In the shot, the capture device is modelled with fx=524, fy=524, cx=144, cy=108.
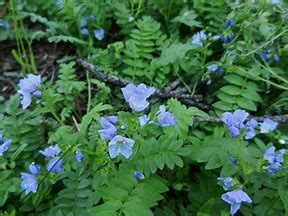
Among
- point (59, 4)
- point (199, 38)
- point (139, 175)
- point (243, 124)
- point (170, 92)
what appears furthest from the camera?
point (59, 4)

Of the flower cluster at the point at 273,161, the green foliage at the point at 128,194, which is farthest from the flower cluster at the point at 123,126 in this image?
the flower cluster at the point at 273,161

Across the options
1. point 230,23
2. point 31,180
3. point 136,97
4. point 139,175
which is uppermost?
point 136,97

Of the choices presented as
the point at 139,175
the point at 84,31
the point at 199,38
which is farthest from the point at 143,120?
the point at 84,31

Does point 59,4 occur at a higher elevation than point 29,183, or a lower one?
higher

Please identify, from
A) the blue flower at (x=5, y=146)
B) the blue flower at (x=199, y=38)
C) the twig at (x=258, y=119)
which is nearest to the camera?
the blue flower at (x=5, y=146)

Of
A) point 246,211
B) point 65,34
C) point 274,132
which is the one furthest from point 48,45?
point 246,211

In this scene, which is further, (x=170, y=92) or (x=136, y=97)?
(x=170, y=92)

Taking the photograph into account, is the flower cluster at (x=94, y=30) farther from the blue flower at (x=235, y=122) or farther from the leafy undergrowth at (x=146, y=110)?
the blue flower at (x=235, y=122)

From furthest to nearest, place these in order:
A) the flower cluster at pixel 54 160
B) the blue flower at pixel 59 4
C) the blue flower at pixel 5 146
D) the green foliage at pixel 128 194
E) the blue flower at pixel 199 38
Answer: the blue flower at pixel 59 4, the blue flower at pixel 199 38, the blue flower at pixel 5 146, the flower cluster at pixel 54 160, the green foliage at pixel 128 194

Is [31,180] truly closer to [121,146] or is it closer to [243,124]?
[121,146]
